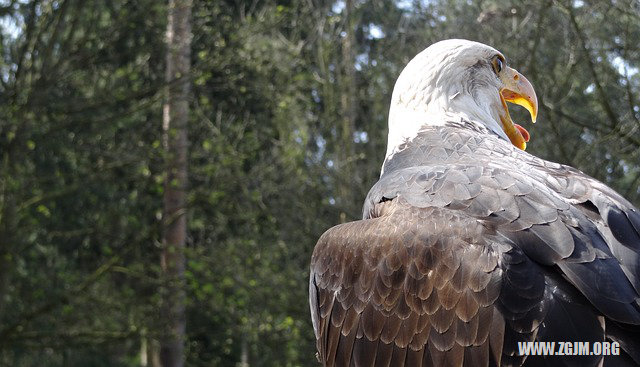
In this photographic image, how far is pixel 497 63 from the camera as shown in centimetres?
493

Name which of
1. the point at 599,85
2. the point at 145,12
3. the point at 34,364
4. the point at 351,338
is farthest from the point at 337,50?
the point at 351,338

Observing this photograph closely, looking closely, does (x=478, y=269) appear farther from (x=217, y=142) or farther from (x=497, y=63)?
(x=217, y=142)

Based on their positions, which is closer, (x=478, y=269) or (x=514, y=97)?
(x=478, y=269)

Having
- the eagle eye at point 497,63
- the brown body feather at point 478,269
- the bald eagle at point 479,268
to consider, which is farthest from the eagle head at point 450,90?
the brown body feather at point 478,269

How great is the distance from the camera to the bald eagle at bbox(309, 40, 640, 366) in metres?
3.10

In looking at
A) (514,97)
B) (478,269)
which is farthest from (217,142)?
(478,269)

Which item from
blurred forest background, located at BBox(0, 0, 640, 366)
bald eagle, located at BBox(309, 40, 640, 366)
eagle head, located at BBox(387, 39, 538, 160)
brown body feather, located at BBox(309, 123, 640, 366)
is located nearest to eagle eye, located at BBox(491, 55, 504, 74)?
eagle head, located at BBox(387, 39, 538, 160)

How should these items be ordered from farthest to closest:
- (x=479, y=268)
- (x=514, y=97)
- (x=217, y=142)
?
(x=217, y=142)
(x=514, y=97)
(x=479, y=268)

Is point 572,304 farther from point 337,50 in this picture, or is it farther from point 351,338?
point 337,50

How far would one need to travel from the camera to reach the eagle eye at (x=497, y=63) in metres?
4.91

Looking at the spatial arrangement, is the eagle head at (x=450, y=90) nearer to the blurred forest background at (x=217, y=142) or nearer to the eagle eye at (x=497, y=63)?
the eagle eye at (x=497, y=63)

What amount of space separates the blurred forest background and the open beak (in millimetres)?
4423

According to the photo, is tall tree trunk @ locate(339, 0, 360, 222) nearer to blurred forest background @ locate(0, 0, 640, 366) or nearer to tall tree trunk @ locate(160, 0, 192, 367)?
blurred forest background @ locate(0, 0, 640, 366)

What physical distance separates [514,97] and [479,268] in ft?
6.78
